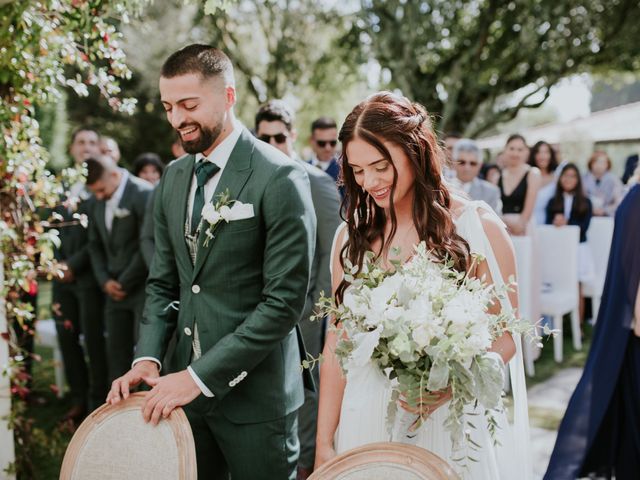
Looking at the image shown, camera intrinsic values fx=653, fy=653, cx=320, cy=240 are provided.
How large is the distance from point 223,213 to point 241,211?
2.7 inches

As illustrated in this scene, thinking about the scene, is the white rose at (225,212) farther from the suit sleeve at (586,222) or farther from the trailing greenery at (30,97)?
the suit sleeve at (586,222)

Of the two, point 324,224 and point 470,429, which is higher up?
point 324,224

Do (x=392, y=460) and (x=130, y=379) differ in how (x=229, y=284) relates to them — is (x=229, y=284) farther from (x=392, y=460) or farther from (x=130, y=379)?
(x=392, y=460)

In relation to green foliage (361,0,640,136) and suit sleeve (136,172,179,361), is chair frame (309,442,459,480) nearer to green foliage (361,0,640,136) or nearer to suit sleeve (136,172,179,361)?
suit sleeve (136,172,179,361)

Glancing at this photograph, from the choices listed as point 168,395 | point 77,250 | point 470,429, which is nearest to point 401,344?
point 470,429

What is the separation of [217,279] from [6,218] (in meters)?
1.31

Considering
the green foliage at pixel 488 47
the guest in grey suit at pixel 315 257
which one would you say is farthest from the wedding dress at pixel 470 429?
the green foliage at pixel 488 47

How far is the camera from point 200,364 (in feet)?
7.50

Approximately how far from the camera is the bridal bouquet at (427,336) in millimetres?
1678

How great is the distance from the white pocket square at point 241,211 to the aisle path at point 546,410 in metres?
2.91

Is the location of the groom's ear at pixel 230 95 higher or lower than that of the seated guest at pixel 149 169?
lower

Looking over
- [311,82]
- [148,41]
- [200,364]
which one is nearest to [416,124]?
[200,364]

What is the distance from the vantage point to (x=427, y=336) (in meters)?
1.68

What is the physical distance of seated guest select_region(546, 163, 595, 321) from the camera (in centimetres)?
817
